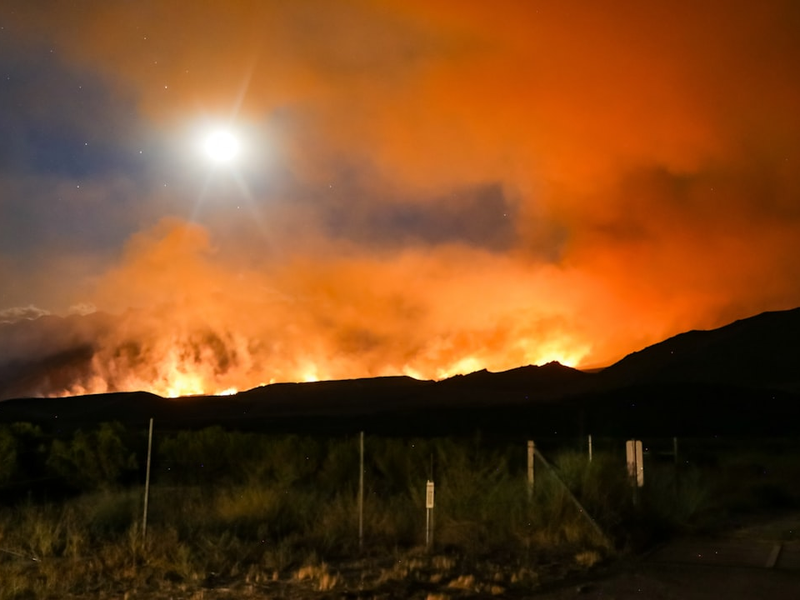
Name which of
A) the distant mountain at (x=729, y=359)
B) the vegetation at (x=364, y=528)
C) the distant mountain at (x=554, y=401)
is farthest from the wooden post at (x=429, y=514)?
the distant mountain at (x=729, y=359)

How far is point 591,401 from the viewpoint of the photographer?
8988cm

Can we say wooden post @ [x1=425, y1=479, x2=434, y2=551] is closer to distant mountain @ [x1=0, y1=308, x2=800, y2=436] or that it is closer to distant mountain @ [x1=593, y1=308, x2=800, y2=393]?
distant mountain @ [x1=0, y1=308, x2=800, y2=436]

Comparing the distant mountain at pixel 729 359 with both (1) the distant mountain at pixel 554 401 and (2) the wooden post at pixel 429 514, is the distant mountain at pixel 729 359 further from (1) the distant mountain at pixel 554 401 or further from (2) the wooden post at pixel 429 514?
(2) the wooden post at pixel 429 514

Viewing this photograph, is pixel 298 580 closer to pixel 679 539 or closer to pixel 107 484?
pixel 679 539

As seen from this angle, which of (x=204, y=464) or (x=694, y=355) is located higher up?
(x=694, y=355)

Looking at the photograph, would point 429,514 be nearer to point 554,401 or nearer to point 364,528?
point 364,528

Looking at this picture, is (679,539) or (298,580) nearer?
(298,580)

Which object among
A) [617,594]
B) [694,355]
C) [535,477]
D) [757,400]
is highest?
[694,355]

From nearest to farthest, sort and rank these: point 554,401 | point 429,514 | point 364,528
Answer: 1. point 429,514
2. point 364,528
3. point 554,401

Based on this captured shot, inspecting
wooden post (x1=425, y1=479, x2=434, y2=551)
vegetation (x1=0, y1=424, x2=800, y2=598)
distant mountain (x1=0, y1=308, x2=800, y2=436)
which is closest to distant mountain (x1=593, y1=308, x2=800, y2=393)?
distant mountain (x1=0, y1=308, x2=800, y2=436)

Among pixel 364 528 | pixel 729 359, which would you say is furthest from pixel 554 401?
pixel 364 528

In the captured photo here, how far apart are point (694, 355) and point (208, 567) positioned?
4868 inches

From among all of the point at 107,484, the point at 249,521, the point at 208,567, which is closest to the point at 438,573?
the point at 208,567

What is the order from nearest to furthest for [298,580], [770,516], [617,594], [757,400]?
[617,594] → [298,580] → [770,516] → [757,400]
